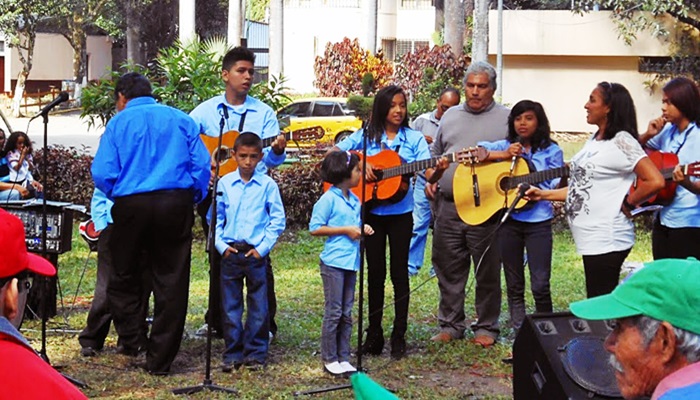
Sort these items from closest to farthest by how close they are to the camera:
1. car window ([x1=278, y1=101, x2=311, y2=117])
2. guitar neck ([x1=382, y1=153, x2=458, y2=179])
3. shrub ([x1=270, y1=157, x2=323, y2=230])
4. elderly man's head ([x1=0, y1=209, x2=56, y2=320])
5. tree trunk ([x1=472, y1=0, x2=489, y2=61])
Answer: elderly man's head ([x1=0, y1=209, x2=56, y2=320]) → guitar neck ([x1=382, y1=153, x2=458, y2=179]) → shrub ([x1=270, y1=157, x2=323, y2=230]) → tree trunk ([x1=472, y1=0, x2=489, y2=61]) → car window ([x1=278, y1=101, x2=311, y2=117])

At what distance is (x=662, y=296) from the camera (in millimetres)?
3127

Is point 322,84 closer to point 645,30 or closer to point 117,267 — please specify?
point 645,30

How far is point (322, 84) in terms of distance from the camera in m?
42.2

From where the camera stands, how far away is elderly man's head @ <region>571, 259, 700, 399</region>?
3090mm

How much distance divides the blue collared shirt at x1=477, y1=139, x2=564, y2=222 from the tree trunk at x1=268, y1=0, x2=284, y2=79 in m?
29.4

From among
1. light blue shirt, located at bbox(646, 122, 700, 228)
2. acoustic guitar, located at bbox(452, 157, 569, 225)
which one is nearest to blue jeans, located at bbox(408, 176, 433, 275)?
acoustic guitar, located at bbox(452, 157, 569, 225)

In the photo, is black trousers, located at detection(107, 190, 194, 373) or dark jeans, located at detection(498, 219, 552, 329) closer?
black trousers, located at detection(107, 190, 194, 373)

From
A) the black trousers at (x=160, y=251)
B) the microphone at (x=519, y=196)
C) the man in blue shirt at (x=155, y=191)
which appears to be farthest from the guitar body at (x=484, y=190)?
the black trousers at (x=160, y=251)

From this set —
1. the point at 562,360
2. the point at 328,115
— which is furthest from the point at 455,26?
the point at 562,360

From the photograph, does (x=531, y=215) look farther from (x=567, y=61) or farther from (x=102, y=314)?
(x=567, y=61)

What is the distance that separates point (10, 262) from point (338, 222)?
4495 millimetres

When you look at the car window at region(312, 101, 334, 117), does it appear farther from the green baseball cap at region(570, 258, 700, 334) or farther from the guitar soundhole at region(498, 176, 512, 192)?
Answer: the green baseball cap at region(570, 258, 700, 334)

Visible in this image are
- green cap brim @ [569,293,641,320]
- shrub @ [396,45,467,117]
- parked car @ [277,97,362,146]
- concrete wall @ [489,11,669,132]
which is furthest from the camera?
concrete wall @ [489,11,669,132]

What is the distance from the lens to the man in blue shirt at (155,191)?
7.58 metres
